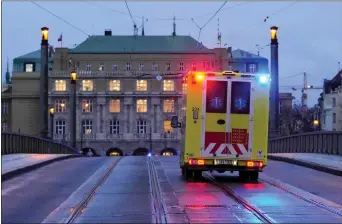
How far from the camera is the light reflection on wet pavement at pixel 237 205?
11.0 meters

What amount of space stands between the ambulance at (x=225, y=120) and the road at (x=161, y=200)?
2.41 feet

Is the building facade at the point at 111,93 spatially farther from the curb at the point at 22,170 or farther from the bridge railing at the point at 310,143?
the curb at the point at 22,170

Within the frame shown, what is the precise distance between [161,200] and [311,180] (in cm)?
754

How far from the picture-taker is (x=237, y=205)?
12914 millimetres

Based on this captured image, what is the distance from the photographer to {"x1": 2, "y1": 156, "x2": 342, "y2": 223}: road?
446 inches

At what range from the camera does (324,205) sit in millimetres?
13031

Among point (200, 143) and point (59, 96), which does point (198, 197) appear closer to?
point (200, 143)

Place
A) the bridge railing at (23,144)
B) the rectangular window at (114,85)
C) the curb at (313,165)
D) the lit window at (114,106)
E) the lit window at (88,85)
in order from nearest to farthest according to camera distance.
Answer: the curb at (313,165)
the bridge railing at (23,144)
the lit window at (88,85)
the rectangular window at (114,85)
the lit window at (114,106)

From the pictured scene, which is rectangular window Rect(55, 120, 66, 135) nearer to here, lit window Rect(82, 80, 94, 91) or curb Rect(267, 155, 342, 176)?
lit window Rect(82, 80, 94, 91)

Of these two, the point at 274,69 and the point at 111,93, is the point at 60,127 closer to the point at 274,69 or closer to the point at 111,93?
the point at 111,93

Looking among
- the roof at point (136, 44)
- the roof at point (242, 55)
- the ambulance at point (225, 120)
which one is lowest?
the ambulance at point (225, 120)

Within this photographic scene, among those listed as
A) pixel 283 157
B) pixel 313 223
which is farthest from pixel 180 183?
pixel 283 157

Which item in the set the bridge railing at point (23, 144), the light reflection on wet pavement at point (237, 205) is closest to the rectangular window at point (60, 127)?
the bridge railing at point (23, 144)

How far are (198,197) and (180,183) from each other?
12.2ft
